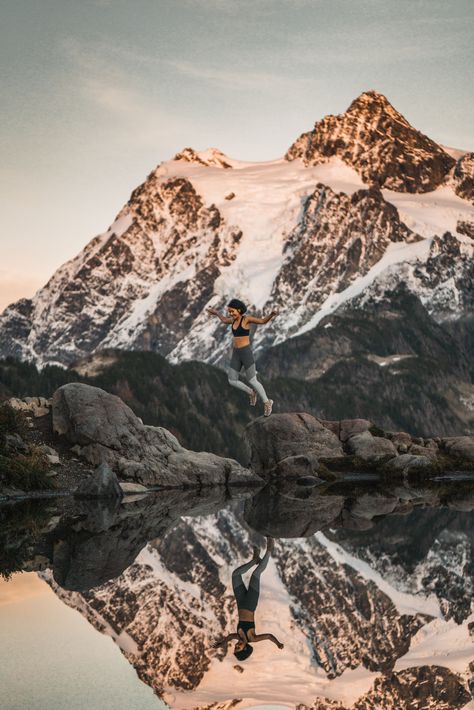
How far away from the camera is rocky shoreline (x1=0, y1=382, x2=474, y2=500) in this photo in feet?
134

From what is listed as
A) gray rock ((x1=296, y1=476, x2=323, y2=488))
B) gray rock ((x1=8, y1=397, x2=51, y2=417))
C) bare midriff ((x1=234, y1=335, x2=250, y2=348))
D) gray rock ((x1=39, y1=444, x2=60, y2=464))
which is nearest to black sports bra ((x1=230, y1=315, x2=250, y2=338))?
bare midriff ((x1=234, y1=335, x2=250, y2=348))

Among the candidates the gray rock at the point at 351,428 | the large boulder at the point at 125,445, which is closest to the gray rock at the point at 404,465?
the gray rock at the point at 351,428

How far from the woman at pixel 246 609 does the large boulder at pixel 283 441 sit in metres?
32.1

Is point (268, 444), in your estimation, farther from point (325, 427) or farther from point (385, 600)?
point (385, 600)

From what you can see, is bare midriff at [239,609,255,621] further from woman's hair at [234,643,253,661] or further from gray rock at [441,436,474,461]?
gray rock at [441,436,474,461]

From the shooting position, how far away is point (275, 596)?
1811cm

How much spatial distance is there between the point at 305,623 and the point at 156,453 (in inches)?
1285

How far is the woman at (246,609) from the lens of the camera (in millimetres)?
14062

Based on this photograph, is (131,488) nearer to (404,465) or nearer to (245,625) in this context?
(404,465)

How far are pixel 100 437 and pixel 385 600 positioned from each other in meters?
30.0

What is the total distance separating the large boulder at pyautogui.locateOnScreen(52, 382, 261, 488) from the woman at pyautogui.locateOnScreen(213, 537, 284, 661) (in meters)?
23.7

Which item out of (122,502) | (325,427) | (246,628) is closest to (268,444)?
(325,427)

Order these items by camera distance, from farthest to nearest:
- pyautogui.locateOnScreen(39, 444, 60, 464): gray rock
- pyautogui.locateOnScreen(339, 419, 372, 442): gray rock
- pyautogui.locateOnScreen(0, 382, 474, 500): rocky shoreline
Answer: pyautogui.locateOnScreen(339, 419, 372, 442): gray rock → pyautogui.locateOnScreen(39, 444, 60, 464): gray rock → pyautogui.locateOnScreen(0, 382, 474, 500): rocky shoreline

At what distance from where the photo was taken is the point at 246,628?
48.9 feet
